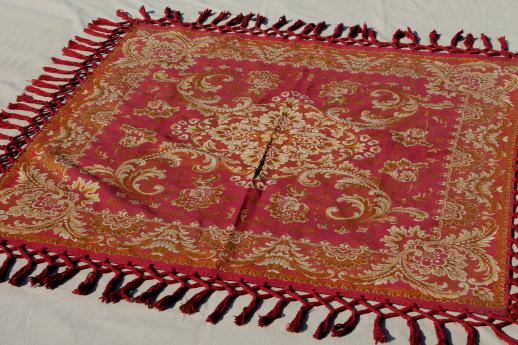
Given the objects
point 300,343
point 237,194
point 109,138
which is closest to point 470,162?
point 237,194

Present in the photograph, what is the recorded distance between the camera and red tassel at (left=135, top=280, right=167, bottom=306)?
1.67 metres

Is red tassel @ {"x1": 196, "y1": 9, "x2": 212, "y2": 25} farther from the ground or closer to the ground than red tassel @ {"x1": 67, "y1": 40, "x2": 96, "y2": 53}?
farther from the ground

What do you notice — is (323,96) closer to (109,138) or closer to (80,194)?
→ (109,138)

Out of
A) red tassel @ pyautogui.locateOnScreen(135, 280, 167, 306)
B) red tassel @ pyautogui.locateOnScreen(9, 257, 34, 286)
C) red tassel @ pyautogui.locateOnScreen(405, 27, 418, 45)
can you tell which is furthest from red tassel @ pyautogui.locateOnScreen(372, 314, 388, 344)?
red tassel @ pyautogui.locateOnScreen(405, 27, 418, 45)

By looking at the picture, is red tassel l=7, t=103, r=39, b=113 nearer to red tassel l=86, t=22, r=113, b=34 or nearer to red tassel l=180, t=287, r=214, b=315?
red tassel l=86, t=22, r=113, b=34

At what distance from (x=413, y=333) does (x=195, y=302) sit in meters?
0.41

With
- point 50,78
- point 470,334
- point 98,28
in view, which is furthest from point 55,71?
point 470,334

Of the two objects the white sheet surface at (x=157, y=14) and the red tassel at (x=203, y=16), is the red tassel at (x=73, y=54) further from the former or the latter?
the red tassel at (x=203, y=16)

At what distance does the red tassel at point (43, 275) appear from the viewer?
1.72 metres

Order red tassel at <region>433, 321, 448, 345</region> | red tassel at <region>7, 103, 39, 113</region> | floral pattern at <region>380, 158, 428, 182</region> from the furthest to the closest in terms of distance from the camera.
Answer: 1. red tassel at <region>7, 103, 39, 113</region>
2. floral pattern at <region>380, 158, 428, 182</region>
3. red tassel at <region>433, 321, 448, 345</region>

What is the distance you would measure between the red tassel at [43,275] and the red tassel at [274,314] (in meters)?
0.44

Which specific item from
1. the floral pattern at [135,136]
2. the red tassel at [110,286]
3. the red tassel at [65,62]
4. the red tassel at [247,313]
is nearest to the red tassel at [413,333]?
the red tassel at [247,313]

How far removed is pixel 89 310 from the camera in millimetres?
1664

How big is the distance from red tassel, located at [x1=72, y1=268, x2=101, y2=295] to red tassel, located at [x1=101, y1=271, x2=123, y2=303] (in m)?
0.03
